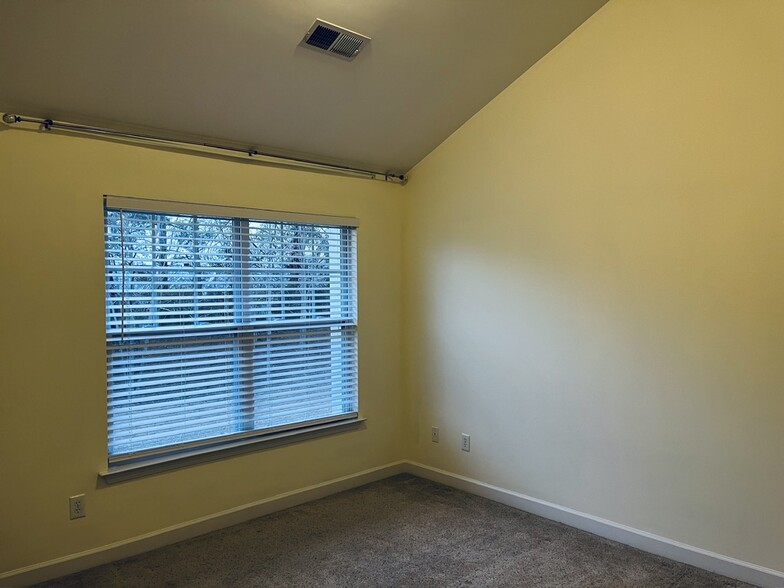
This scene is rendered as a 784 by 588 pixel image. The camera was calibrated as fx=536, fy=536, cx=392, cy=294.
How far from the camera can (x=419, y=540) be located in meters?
3.05

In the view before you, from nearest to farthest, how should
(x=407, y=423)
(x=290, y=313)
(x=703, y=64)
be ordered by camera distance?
(x=703, y=64)
(x=290, y=313)
(x=407, y=423)

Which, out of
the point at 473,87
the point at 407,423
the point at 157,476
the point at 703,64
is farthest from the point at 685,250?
the point at 157,476

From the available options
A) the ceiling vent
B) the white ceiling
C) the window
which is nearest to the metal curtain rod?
the white ceiling

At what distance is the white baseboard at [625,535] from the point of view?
2514mm

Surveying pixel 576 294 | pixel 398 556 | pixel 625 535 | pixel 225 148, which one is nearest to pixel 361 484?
pixel 398 556

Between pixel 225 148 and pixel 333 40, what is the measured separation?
0.97m

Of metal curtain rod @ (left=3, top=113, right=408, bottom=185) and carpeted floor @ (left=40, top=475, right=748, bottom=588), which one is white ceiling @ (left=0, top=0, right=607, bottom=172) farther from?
carpeted floor @ (left=40, top=475, right=748, bottom=588)

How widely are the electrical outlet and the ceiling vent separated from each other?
2.57 m

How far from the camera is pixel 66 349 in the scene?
2711 millimetres

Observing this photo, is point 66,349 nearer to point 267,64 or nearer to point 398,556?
point 267,64

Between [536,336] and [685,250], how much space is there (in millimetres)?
989

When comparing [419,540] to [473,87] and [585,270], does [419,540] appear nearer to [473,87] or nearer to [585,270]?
[585,270]

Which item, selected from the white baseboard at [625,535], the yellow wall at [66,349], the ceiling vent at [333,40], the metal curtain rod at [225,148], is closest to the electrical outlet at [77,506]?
the yellow wall at [66,349]

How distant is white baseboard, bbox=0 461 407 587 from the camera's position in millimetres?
2607
